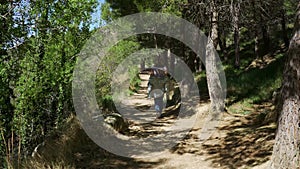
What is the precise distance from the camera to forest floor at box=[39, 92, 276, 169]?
5637 millimetres

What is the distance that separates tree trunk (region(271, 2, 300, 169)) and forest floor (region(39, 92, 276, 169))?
580mm

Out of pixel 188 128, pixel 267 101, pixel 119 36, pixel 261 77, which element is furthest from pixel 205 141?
pixel 119 36

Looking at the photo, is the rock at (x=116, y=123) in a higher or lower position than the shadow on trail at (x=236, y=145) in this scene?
higher

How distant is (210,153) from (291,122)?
7.42 ft

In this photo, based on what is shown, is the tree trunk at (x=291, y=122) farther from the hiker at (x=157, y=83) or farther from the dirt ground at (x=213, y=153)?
the hiker at (x=157, y=83)

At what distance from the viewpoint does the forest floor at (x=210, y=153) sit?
564cm

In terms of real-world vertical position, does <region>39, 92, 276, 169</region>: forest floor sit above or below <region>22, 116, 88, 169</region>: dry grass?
below

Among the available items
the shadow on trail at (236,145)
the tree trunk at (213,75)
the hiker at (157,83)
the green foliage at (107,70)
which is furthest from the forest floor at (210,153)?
the green foliage at (107,70)

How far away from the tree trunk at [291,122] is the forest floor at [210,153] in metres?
0.58

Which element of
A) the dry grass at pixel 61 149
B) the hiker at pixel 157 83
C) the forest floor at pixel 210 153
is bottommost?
the forest floor at pixel 210 153

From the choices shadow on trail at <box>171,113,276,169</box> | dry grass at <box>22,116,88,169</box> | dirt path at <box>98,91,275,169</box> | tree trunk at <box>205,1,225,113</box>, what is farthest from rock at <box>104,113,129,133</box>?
tree trunk at <box>205,1,225,113</box>

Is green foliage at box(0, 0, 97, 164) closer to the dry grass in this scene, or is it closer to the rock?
the dry grass

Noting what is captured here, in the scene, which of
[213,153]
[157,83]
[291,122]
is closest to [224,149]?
[213,153]

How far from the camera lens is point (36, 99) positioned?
7383 mm
